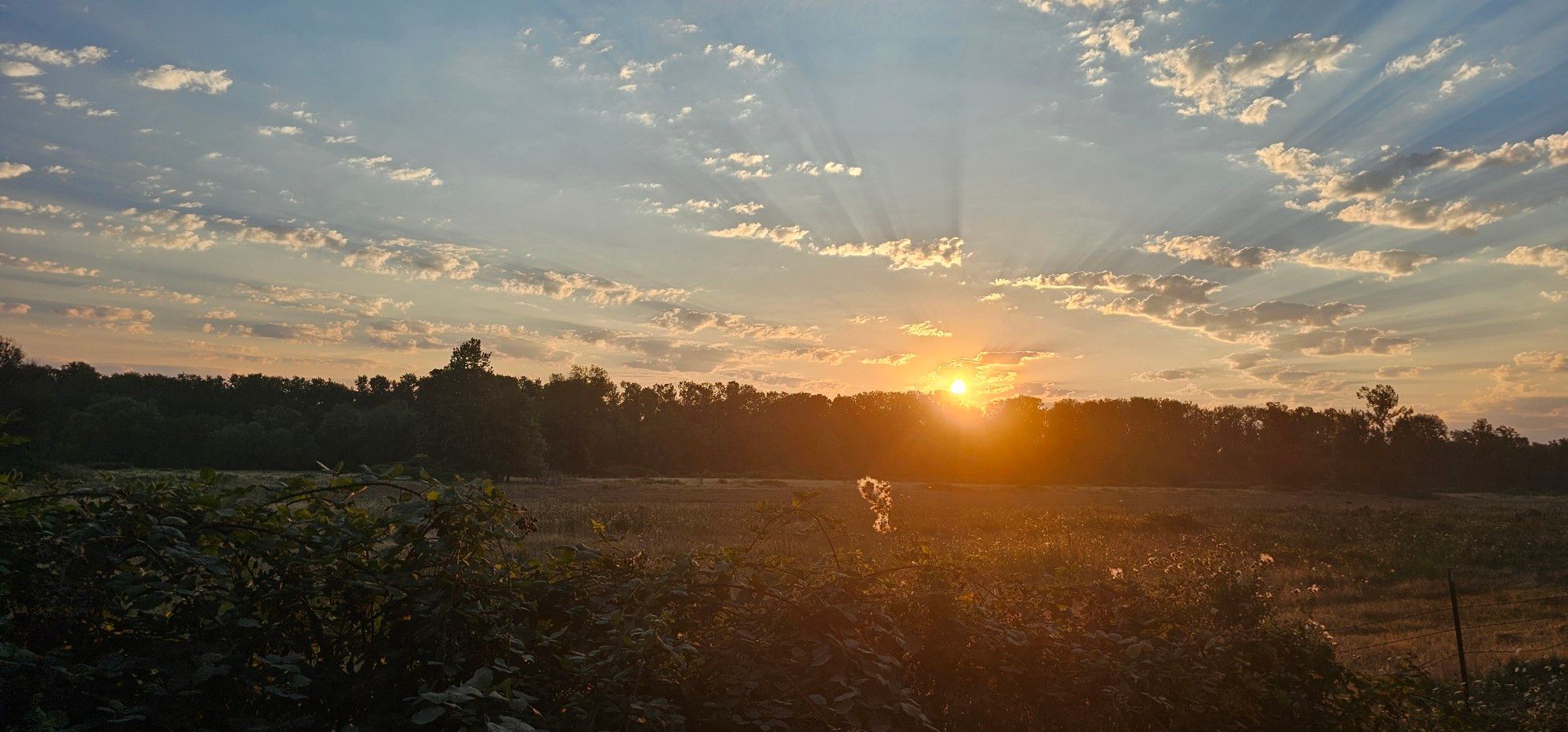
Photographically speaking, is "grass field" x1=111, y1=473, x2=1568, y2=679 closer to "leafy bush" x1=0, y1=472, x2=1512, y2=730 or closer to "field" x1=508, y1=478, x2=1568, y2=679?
"field" x1=508, y1=478, x2=1568, y2=679

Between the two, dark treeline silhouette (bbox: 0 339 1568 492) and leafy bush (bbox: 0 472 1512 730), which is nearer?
leafy bush (bbox: 0 472 1512 730)

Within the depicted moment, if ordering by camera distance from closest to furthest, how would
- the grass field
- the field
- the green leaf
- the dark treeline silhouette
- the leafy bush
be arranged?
the green leaf
the leafy bush
the grass field
the field
the dark treeline silhouette

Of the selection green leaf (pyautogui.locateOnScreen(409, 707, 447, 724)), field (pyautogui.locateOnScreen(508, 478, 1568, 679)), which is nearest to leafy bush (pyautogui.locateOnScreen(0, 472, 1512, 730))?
green leaf (pyautogui.locateOnScreen(409, 707, 447, 724))

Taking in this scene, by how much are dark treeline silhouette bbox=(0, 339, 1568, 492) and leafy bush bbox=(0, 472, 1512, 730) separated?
7048 cm

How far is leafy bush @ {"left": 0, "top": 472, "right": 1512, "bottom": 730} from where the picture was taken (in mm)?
2600

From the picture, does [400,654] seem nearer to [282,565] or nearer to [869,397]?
[282,565]

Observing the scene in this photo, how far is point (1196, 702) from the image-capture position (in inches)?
151

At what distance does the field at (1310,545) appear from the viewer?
13125mm

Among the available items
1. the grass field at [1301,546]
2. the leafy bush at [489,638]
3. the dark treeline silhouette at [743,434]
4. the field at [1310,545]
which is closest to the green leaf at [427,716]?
the leafy bush at [489,638]

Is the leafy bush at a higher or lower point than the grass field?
higher

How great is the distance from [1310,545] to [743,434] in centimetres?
9026

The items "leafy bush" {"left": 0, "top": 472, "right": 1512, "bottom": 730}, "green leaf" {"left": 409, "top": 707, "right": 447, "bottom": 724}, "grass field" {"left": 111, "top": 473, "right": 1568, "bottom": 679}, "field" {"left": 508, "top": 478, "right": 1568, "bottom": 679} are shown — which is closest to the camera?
"green leaf" {"left": 409, "top": 707, "right": 447, "bottom": 724}

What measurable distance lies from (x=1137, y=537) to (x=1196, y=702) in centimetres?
2843

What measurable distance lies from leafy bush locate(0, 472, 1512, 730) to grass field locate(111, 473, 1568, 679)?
63 cm
